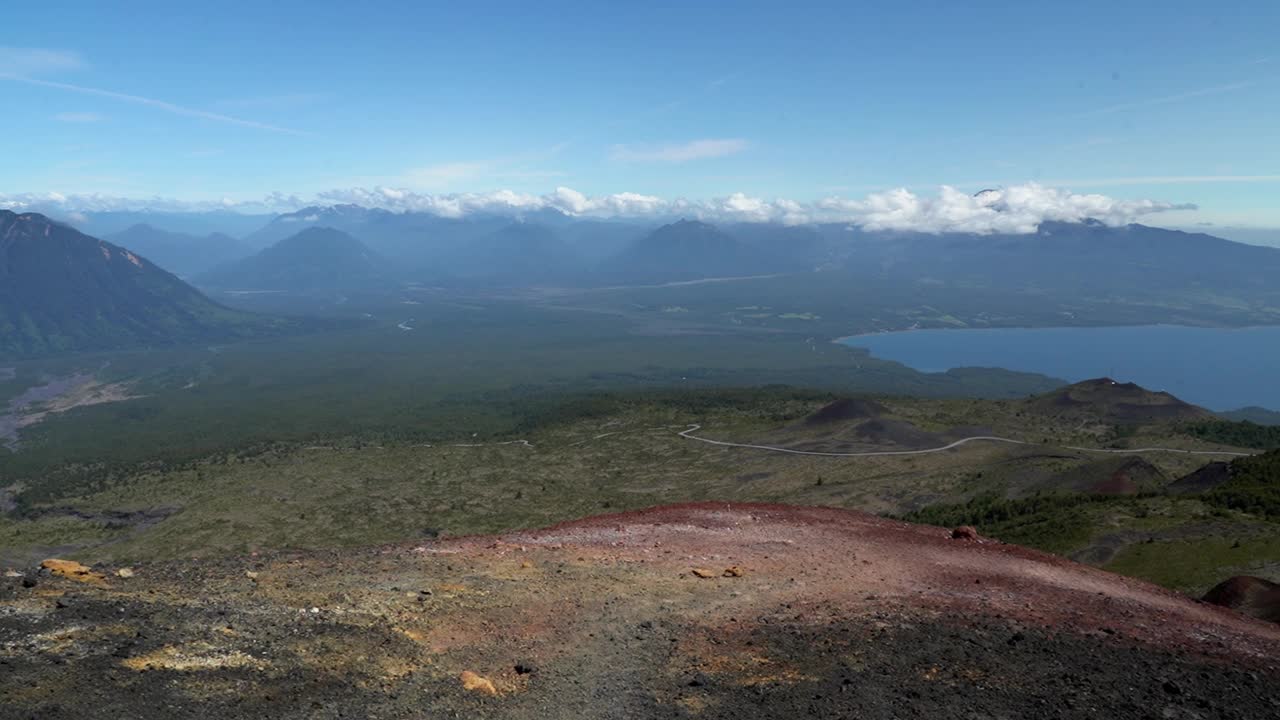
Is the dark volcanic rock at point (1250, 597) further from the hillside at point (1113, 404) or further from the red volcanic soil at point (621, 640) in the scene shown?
the hillside at point (1113, 404)

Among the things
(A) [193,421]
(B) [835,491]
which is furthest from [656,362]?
(B) [835,491]

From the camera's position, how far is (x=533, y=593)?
48.0ft

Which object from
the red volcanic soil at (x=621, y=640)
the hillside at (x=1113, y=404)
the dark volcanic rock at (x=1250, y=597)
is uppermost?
the red volcanic soil at (x=621, y=640)

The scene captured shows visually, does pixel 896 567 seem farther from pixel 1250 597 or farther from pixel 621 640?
pixel 1250 597

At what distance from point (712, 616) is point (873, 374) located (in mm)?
162233

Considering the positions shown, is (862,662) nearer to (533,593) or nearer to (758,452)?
(533,593)

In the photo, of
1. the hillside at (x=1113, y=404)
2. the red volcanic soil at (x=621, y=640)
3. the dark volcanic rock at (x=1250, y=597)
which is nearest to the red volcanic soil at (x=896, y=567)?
the red volcanic soil at (x=621, y=640)

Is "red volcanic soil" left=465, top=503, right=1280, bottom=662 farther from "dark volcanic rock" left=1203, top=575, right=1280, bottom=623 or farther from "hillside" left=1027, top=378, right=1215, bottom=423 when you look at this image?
"hillside" left=1027, top=378, right=1215, bottom=423

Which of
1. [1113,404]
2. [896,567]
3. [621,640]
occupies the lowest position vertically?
[1113,404]

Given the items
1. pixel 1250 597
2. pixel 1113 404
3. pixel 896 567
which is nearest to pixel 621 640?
pixel 896 567

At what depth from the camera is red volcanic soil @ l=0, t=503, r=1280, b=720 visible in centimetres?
1014

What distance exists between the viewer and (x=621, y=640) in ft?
41.2

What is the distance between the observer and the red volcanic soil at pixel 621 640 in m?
10.1

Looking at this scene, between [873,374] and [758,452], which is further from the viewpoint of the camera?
[873,374]
